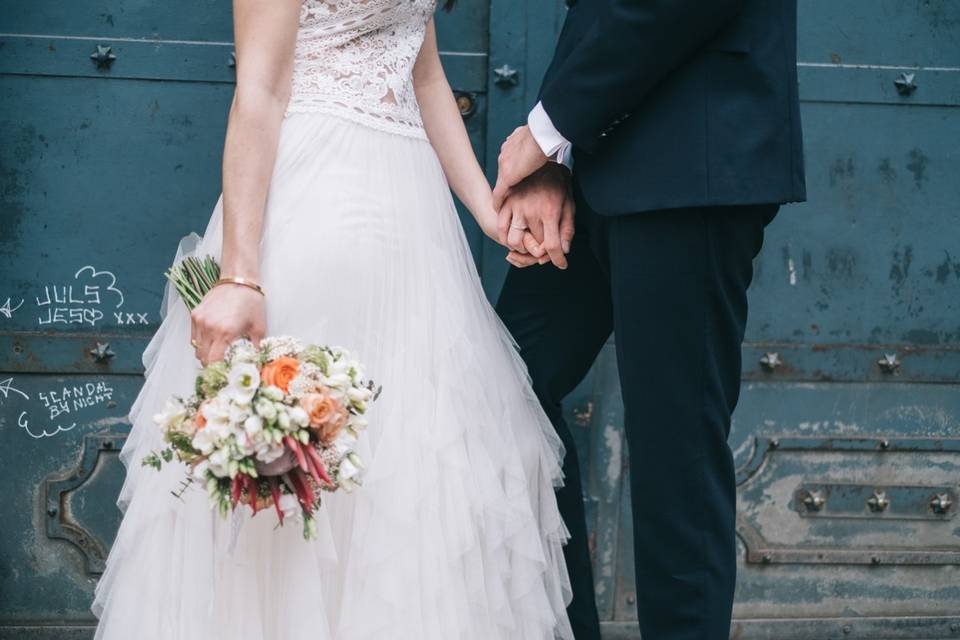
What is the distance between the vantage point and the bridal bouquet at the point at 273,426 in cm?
145

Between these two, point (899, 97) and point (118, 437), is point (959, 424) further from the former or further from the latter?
point (118, 437)

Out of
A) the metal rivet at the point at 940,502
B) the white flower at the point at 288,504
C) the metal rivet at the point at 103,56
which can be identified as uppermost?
the metal rivet at the point at 103,56

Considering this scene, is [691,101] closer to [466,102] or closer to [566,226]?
[566,226]

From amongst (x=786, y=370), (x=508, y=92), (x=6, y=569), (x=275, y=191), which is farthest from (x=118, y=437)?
(x=786, y=370)

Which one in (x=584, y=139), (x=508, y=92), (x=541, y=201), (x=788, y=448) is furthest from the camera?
(x=788, y=448)

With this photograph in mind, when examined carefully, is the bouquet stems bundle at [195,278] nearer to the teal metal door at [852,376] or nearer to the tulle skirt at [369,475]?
the tulle skirt at [369,475]

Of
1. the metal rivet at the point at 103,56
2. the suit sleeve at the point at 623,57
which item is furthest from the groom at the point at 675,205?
the metal rivet at the point at 103,56

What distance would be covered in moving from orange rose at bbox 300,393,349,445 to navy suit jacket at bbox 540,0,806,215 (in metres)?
0.62

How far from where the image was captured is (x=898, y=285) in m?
2.87

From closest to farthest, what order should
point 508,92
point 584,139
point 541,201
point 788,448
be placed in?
point 584,139 → point 541,201 → point 508,92 → point 788,448

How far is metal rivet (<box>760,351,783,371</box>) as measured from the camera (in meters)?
2.84

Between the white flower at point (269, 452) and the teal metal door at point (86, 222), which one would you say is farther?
the teal metal door at point (86, 222)

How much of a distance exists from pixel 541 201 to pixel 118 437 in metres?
1.45

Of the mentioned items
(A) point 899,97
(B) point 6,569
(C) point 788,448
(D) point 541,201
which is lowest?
(B) point 6,569
